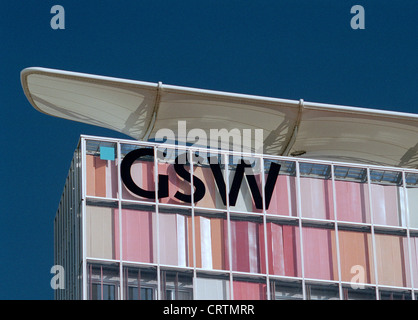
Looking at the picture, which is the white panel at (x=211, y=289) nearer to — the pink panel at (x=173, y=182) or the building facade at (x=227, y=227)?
the building facade at (x=227, y=227)

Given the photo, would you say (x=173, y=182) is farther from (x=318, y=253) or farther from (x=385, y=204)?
(x=385, y=204)

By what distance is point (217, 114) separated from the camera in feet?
171

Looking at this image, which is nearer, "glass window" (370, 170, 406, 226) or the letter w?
the letter w

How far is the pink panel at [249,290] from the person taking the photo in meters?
49.3

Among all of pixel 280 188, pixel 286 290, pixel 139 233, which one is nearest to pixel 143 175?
pixel 139 233

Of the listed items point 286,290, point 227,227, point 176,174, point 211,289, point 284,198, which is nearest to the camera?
point 211,289

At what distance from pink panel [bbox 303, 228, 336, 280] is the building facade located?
1.4 inches

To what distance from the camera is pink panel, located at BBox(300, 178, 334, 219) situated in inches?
2031

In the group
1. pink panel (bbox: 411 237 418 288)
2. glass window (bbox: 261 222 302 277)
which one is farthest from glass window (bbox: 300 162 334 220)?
pink panel (bbox: 411 237 418 288)

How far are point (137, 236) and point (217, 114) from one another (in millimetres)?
5933

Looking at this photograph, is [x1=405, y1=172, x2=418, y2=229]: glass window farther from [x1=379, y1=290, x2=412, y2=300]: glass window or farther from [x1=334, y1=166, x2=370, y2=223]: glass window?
[x1=379, y1=290, x2=412, y2=300]: glass window

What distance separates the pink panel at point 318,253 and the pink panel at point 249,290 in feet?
6.07

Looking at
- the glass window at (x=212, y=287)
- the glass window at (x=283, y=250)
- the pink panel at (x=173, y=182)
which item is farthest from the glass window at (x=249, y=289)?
the pink panel at (x=173, y=182)
